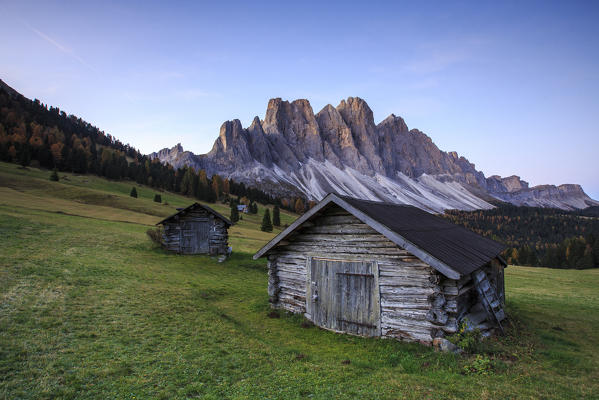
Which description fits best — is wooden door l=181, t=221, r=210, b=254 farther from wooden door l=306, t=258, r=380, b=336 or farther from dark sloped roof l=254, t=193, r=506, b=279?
wooden door l=306, t=258, r=380, b=336

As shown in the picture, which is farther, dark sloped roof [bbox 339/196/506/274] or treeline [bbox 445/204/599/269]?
treeline [bbox 445/204/599/269]

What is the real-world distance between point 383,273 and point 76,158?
110097 mm

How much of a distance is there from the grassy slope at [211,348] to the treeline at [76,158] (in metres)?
87.3

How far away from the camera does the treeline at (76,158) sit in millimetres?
89438

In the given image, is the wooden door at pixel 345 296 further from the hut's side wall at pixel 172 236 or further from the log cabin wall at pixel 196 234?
the hut's side wall at pixel 172 236

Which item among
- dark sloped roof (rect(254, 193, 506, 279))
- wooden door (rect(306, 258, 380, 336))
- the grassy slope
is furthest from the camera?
wooden door (rect(306, 258, 380, 336))

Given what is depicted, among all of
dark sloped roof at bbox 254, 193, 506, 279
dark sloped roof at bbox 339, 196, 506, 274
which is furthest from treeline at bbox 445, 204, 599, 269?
dark sloped roof at bbox 254, 193, 506, 279

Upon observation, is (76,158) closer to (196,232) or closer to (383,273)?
(196,232)

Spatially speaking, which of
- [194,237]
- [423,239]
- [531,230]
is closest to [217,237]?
[194,237]

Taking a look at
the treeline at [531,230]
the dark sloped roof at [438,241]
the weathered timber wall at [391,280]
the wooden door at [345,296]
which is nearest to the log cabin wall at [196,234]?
the weathered timber wall at [391,280]

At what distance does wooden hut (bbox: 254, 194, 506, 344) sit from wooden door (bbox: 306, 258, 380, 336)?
0.03m

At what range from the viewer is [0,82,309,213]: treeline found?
8944 cm

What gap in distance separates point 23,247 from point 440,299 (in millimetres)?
25892

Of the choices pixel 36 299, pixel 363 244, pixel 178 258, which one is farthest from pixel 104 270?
pixel 363 244
